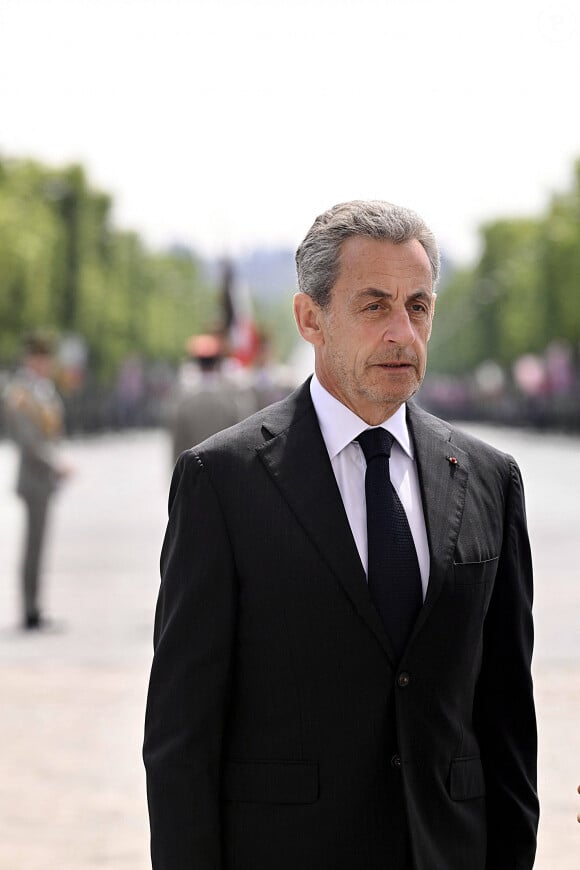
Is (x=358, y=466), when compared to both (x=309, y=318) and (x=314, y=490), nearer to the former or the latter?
(x=314, y=490)

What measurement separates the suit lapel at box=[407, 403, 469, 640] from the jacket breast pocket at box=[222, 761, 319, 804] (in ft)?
0.96

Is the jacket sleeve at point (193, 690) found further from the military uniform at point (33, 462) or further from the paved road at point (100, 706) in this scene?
the military uniform at point (33, 462)

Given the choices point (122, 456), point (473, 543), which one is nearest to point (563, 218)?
point (122, 456)

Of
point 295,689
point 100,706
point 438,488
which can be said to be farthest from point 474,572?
point 100,706

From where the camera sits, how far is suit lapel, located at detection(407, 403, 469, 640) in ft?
9.85

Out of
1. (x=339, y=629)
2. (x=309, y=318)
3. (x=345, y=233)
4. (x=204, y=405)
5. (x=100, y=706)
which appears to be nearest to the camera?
(x=339, y=629)

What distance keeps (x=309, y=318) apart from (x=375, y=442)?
26 cm

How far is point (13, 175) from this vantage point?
211 ft

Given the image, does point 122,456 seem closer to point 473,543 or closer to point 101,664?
point 101,664

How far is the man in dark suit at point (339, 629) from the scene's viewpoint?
295 cm

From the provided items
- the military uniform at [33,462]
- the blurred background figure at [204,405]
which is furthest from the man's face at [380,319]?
the military uniform at [33,462]

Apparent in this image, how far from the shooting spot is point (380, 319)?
3.05 m

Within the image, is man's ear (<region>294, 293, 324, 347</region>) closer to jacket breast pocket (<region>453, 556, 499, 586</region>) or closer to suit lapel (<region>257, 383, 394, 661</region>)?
suit lapel (<region>257, 383, 394, 661</region>)

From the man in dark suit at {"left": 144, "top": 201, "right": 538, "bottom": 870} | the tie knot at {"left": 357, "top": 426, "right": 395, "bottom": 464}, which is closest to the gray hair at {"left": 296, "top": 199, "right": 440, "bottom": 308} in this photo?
the man in dark suit at {"left": 144, "top": 201, "right": 538, "bottom": 870}
